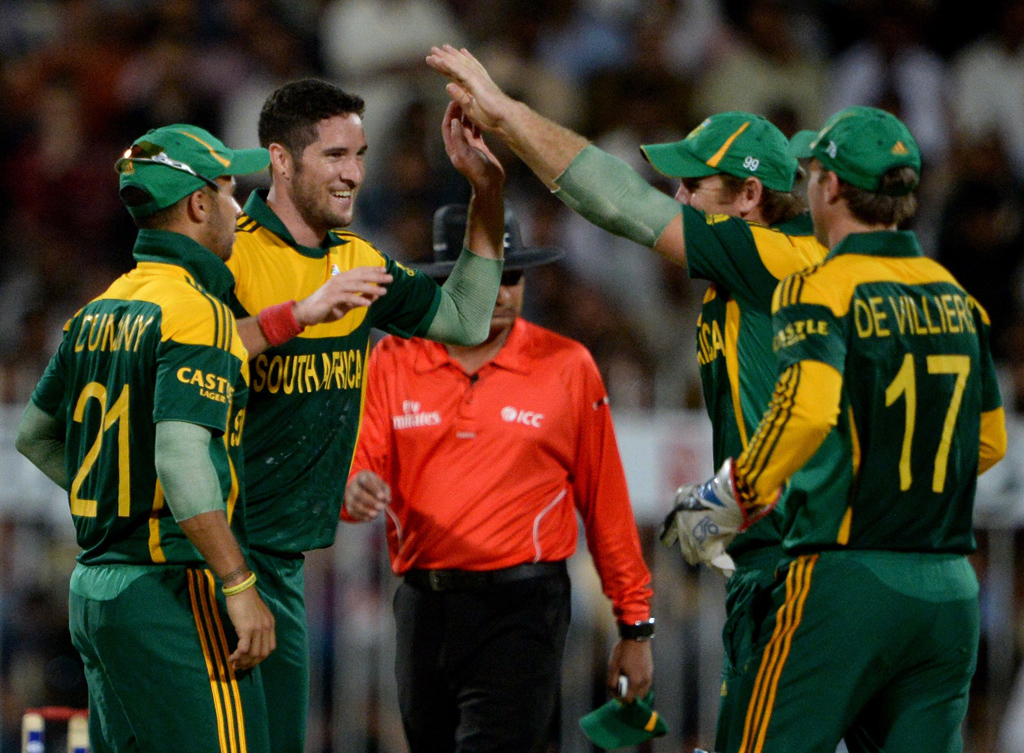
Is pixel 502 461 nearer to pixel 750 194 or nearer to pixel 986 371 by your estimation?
pixel 750 194

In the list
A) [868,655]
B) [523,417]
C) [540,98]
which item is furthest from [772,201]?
[540,98]

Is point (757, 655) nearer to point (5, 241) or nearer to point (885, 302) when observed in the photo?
point (885, 302)

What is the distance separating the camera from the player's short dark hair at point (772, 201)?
4.65 meters

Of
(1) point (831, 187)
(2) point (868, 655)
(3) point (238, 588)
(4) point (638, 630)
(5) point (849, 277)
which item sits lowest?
(4) point (638, 630)

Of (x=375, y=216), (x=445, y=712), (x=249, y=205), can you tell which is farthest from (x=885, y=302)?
(x=375, y=216)

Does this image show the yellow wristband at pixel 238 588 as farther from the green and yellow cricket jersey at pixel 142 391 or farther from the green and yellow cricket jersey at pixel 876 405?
the green and yellow cricket jersey at pixel 876 405

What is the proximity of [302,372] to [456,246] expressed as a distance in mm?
1325

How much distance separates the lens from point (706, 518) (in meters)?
3.94

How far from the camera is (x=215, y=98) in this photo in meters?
10.2

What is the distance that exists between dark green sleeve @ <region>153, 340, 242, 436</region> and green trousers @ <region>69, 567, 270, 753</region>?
456mm

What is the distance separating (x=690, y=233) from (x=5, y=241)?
23.8ft

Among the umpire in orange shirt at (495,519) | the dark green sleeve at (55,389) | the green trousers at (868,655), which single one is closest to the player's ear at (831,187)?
the green trousers at (868,655)

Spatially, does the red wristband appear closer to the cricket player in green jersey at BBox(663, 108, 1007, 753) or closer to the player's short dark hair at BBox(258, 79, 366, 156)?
the player's short dark hair at BBox(258, 79, 366, 156)

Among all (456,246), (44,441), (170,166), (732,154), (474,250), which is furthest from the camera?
(456,246)
